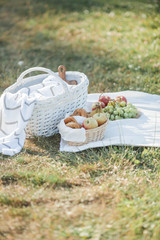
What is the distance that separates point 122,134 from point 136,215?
4.24 feet

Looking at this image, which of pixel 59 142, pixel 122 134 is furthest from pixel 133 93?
pixel 59 142

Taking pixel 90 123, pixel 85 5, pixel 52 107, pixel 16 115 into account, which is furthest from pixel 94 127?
pixel 85 5

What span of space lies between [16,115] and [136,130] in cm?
137

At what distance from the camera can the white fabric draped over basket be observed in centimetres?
324

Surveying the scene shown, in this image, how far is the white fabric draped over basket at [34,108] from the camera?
127 inches

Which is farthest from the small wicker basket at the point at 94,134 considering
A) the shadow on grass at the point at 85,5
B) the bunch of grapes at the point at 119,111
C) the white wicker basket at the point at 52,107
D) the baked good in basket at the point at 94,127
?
the shadow on grass at the point at 85,5

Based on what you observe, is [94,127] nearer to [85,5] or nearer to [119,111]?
[119,111]

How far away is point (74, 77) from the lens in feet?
13.9

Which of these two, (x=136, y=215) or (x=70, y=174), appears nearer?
(x=136, y=215)

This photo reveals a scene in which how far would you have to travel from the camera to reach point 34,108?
3.36 meters

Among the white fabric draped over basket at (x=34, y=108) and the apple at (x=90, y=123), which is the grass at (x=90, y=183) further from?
the apple at (x=90, y=123)

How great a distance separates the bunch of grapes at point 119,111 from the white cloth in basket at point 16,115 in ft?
2.27

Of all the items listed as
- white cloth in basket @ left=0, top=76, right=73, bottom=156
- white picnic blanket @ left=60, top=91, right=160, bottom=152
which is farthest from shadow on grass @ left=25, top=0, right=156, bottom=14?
white cloth in basket @ left=0, top=76, right=73, bottom=156

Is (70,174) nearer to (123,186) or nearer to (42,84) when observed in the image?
(123,186)
